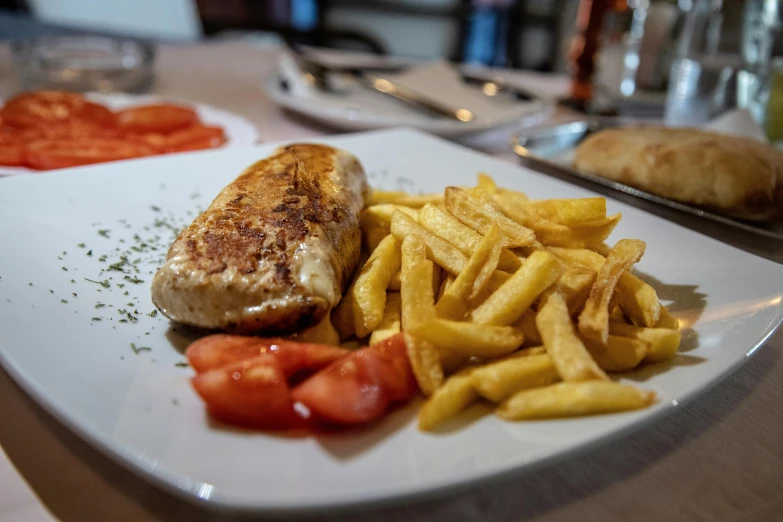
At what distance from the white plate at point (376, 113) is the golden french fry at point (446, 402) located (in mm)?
2400

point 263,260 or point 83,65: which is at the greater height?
point 83,65

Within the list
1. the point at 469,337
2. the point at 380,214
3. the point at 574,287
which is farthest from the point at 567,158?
the point at 469,337

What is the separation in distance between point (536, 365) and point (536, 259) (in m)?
0.30

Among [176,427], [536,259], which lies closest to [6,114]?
[176,427]

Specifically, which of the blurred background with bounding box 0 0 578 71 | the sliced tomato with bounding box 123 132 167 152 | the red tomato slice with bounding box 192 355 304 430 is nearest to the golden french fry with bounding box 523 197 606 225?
the red tomato slice with bounding box 192 355 304 430

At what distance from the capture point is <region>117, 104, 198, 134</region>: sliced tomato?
11.2 ft

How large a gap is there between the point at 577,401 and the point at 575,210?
32.2 inches

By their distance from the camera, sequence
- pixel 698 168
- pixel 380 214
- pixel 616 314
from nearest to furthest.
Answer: pixel 616 314, pixel 380 214, pixel 698 168

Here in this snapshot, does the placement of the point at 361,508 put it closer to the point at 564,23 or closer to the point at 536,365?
the point at 536,365

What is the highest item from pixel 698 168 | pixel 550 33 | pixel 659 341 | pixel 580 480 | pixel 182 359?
pixel 550 33

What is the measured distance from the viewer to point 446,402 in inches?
46.1

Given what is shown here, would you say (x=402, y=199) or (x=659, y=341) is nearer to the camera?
(x=659, y=341)

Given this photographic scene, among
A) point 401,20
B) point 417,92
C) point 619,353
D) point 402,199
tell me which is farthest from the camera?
point 401,20

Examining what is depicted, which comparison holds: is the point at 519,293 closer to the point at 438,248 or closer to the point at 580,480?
the point at 438,248
